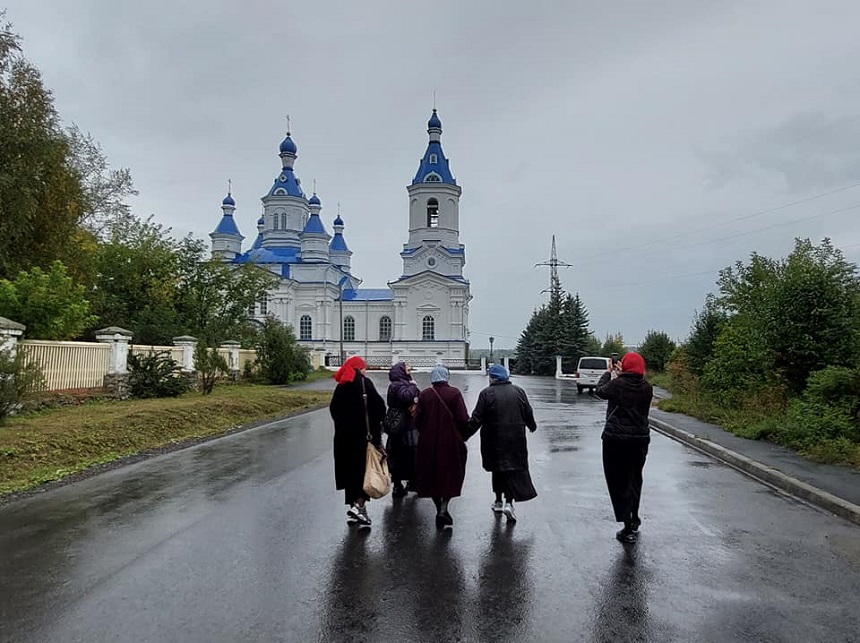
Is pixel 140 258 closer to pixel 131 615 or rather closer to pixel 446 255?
pixel 131 615

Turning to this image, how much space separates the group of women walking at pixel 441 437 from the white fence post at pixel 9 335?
354 inches

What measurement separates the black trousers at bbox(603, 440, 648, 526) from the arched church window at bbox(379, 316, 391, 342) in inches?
2470

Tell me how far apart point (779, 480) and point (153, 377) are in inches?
624

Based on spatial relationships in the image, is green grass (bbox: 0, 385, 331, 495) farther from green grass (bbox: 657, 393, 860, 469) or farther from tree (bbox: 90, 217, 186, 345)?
tree (bbox: 90, 217, 186, 345)

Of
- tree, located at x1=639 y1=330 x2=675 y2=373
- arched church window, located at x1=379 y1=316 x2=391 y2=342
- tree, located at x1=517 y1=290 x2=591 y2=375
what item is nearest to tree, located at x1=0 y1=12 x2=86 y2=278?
tree, located at x1=639 y1=330 x2=675 y2=373

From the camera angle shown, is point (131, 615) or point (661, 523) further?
point (661, 523)

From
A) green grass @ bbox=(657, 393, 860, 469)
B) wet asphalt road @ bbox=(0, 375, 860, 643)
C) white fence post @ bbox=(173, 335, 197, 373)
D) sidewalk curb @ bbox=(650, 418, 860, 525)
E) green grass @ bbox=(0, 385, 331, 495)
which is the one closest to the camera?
wet asphalt road @ bbox=(0, 375, 860, 643)

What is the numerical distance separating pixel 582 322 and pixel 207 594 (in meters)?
55.2

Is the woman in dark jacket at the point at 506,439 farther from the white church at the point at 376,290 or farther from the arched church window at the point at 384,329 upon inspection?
the arched church window at the point at 384,329

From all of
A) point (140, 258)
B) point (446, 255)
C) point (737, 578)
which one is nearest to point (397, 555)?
point (737, 578)

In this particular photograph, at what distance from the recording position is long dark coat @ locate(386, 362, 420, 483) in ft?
24.7

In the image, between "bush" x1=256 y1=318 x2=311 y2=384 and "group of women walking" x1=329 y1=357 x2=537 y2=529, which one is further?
"bush" x1=256 y1=318 x2=311 y2=384

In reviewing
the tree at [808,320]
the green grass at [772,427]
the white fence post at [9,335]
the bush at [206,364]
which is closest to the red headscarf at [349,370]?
the green grass at [772,427]

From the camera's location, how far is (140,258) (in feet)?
109
